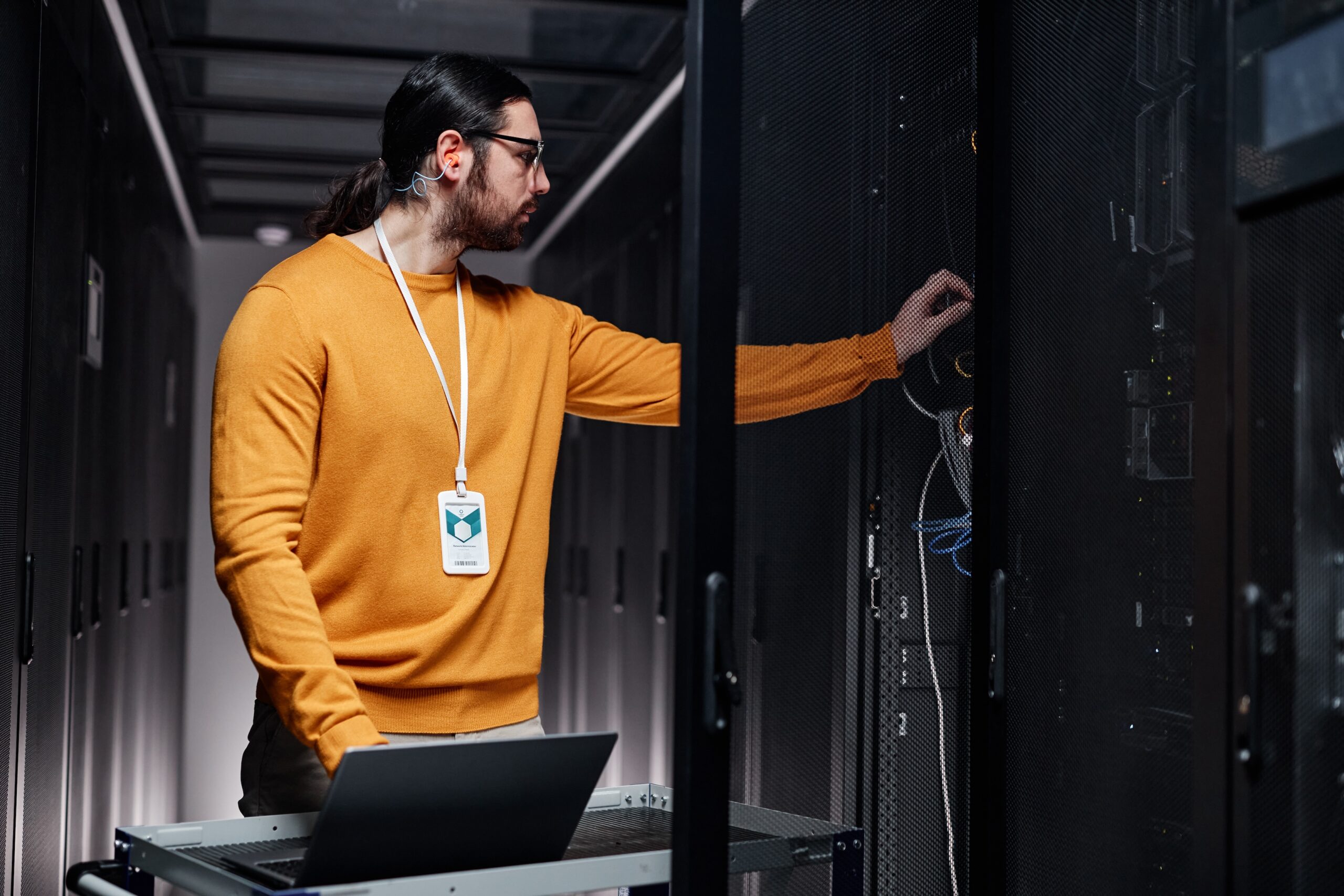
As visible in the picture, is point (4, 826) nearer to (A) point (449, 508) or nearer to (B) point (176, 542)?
(A) point (449, 508)

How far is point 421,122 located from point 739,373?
1.98 ft

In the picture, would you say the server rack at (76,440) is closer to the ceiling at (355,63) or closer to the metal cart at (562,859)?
the ceiling at (355,63)

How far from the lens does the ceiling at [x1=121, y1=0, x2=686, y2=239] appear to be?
3.59m

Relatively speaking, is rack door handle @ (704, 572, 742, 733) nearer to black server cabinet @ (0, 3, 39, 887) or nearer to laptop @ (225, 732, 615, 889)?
laptop @ (225, 732, 615, 889)

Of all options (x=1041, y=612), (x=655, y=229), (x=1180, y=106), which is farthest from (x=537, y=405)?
(x=655, y=229)

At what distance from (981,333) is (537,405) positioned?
0.63 m

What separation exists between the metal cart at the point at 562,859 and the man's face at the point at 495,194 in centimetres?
77

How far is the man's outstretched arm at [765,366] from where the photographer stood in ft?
5.19

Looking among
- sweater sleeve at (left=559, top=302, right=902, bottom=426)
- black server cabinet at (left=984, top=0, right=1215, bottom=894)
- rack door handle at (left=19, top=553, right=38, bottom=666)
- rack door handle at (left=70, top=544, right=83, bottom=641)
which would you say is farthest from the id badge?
rack door handle at (left=70, top=544, right=83, bottom=641)

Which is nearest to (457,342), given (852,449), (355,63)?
(852,449)

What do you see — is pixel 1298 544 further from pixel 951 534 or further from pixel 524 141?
pixel 524 141

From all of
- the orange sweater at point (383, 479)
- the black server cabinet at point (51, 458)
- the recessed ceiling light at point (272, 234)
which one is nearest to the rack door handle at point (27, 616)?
the black server cabinet at point (51, 458)

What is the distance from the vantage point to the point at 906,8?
170 cm

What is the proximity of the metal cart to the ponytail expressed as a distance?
2.67 ft
